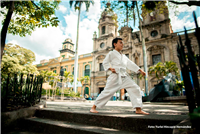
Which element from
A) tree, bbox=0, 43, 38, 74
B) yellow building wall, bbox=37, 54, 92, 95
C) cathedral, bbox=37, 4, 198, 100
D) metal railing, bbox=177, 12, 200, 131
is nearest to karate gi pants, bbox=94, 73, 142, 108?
metal railing, bbox=177, 12, 200, 131

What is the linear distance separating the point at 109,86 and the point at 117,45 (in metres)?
→ 0.92

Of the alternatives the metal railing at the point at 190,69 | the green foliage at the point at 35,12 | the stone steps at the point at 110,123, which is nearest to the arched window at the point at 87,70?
the green foliage at the point at 35,12

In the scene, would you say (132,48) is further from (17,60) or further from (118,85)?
(118,85)

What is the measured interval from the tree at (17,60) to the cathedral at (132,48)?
9325 millimetres

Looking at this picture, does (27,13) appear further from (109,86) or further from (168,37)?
(168,37)

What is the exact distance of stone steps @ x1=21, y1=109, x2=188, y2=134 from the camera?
1.50 metres

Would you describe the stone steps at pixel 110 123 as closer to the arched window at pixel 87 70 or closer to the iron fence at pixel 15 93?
the iron fence at pixel 15 93

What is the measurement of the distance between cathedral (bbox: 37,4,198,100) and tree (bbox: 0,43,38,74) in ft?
30.6

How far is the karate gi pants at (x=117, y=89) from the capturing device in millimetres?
2266

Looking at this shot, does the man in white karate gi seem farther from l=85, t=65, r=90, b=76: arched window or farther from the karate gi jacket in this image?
l=85, t=65, r=90, b=76: arched window

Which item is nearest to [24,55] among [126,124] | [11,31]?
[11,31]

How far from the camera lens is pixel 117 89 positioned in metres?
2.41

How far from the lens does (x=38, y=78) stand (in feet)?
10.3

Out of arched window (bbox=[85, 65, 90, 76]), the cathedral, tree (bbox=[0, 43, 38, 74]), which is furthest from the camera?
arched window (bbox=[85, 65, 90, 76])
